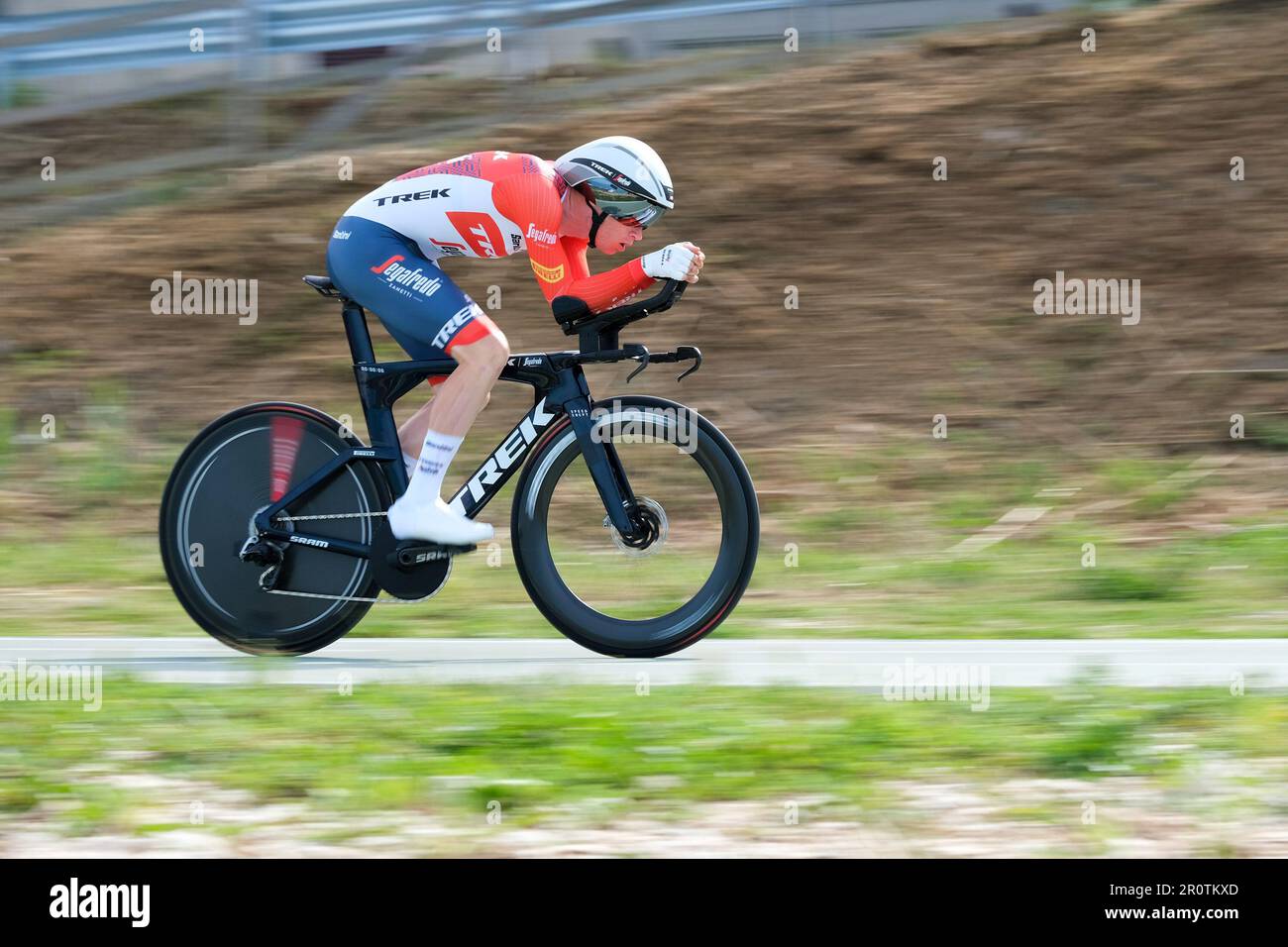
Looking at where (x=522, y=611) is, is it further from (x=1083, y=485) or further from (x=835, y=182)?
(x=835, y=182)

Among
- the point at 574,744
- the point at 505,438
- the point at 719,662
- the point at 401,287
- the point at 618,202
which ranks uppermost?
the point at 618,202

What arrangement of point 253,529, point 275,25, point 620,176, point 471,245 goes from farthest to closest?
point 275,25 < point 253,529 < point 471,245 < point 620,176

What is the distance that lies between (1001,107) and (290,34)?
5.51 meters

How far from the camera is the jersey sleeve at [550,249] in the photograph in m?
5.58

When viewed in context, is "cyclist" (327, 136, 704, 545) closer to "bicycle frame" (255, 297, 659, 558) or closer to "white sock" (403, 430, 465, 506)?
"white sock" (403, 430, 465, 506)

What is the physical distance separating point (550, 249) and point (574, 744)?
1.84m

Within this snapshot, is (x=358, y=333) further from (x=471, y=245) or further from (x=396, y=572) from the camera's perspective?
(x=396, y=572)

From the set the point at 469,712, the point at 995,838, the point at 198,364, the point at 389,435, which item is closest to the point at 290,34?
the point at 198,364

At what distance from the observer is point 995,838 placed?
13.1 ft

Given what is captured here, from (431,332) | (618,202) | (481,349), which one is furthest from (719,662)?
(618,202)

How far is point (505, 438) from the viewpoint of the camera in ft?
19.3

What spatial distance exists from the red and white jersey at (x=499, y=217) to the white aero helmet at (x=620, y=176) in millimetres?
90

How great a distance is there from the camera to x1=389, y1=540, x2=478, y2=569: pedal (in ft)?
18.9

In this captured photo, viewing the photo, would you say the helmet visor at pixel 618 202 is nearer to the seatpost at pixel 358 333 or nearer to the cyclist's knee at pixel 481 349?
the cyclist's knee at pixel 481 349
